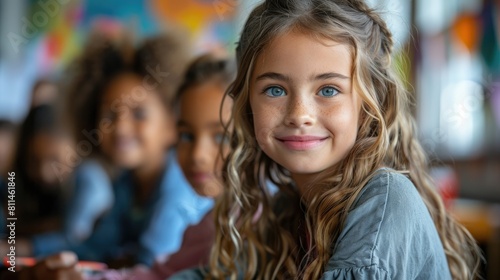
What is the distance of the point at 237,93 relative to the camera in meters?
0.77

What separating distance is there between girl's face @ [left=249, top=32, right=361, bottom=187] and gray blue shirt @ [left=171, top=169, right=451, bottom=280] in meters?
0.07

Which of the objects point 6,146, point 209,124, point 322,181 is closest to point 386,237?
point 322,181

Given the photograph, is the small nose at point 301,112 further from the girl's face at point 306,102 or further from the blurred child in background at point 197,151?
the blurred child in background at point 197,151

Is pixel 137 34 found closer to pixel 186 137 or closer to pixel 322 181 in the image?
pixel 186 137

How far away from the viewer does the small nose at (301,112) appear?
669mm

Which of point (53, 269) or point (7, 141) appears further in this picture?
point (7, 141)

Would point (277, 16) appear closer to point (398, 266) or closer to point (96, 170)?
point (398, 266)

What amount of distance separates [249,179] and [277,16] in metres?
0.23

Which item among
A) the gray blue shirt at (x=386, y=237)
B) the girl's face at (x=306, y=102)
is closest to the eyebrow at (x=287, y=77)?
the girl's face at (x=306, y=102)

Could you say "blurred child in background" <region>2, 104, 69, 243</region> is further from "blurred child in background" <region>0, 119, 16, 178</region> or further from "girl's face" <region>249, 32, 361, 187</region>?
"girl's face" <region>249, 32, 361, 187</region>

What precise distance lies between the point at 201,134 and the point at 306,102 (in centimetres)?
40

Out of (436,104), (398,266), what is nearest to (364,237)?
(398,266)

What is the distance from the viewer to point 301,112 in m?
0.67

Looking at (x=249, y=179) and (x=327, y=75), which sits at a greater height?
(x=327, y=75)
